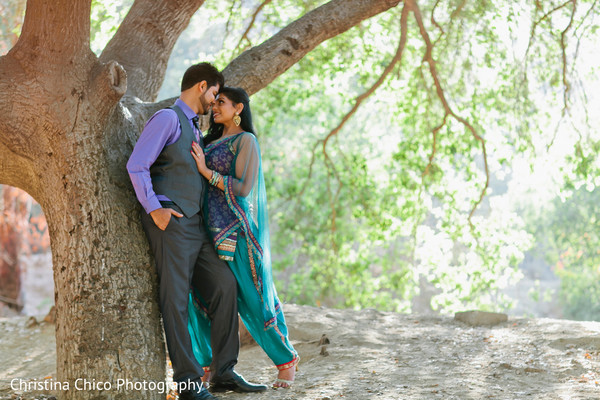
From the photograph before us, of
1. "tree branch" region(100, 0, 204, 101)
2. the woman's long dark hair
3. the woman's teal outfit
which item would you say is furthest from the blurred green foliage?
the woman's teal outfit

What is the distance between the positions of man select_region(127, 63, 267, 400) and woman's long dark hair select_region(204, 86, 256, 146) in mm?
250

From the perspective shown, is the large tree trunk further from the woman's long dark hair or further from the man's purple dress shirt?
the woman's long dark hair

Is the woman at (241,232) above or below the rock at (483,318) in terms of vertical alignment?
above

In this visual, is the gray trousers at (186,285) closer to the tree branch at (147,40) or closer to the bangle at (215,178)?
the bangle at (215,178)

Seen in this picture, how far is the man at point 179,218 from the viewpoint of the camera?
10.1 ft

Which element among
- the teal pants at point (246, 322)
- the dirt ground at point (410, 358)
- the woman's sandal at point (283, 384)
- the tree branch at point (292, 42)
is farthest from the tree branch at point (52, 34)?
the woman's sandal at point (283, 384)

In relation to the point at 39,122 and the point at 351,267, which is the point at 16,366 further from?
the point at 351,267

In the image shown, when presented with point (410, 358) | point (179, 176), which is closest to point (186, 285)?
point (179, 176)

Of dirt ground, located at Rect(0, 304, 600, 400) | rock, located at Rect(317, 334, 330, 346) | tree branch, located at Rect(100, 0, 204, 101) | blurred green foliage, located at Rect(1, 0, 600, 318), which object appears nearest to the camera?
dirt ground, located at Rect(0, 304, 600, 400)

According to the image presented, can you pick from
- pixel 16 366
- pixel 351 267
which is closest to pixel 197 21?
pixel 351 267

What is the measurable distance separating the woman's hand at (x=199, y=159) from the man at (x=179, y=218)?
1.3 inches

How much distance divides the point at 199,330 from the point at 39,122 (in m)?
1.44

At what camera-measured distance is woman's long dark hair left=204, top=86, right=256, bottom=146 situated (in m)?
3.65

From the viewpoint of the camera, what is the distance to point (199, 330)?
358 centimetres
